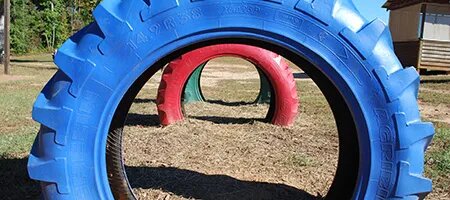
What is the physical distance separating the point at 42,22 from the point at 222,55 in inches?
1269

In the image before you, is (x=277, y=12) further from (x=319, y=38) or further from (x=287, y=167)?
(x=287, y=167)

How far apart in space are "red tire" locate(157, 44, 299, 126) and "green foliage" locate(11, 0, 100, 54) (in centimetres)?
2836

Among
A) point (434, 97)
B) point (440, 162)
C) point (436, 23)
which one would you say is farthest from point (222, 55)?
point (436, 23)

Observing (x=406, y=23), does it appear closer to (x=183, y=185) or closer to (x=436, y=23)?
(x=436, y=23)

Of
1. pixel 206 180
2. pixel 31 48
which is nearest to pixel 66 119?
pixel 206 180

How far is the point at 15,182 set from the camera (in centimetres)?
406

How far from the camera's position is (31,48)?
1447 inches

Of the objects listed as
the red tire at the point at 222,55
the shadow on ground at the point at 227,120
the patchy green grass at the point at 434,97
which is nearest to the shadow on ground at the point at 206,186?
the red tire at the point at 222,55

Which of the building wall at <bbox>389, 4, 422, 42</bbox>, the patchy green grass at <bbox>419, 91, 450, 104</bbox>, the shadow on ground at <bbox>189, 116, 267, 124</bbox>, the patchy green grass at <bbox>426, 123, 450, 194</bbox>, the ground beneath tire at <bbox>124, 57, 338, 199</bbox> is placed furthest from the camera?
the building wall at <bbox>389, 4, 422, 42</bbox>

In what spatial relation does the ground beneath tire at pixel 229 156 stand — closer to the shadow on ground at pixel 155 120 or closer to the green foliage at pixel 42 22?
the shadow on ground at pixel 155 120

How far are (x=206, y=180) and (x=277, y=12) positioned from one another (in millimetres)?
2241

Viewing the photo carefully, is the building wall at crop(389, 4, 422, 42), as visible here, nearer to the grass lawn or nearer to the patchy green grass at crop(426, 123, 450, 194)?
the grass lawn

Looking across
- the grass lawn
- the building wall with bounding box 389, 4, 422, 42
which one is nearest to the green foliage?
the building wall with bounding box 389, 4, 422, 42

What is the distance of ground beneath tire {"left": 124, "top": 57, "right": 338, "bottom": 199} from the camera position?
162 inches
